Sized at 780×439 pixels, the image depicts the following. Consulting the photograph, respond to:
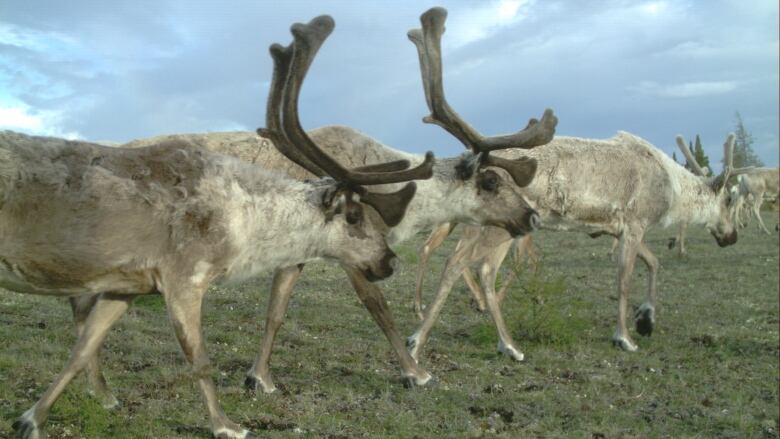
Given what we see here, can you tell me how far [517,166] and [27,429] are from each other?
14.3 ft

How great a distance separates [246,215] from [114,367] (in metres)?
2.15

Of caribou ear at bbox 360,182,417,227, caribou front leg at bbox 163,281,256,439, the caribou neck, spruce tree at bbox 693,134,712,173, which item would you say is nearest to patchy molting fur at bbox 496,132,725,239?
the caribou neck

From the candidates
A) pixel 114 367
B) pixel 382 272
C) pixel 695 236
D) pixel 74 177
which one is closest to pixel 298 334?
pixel 114 367

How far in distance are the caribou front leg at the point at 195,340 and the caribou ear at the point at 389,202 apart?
1.36m

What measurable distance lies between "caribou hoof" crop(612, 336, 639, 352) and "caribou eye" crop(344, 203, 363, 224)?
431 centimetres

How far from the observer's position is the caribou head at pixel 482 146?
687 cm

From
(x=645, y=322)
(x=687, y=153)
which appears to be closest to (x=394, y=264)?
(x=645, y=322)

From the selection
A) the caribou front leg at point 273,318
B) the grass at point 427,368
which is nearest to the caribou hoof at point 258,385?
the caribou front leg at point 273,318

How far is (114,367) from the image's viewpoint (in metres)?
6.34

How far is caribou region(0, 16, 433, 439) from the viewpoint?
14.7 ft

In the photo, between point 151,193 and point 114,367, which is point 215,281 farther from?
point 114,367

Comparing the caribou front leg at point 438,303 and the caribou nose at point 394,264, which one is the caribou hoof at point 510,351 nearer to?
the caribou front leg at point 438,303

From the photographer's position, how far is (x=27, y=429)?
464 cm

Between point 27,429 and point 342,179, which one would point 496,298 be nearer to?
point 342,179
